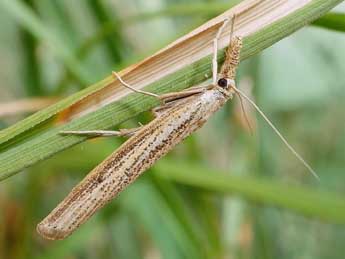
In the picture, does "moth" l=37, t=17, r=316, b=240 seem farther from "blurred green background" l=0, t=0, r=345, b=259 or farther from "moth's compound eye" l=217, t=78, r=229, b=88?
"blurred green background" l=0, t=0, r=345, b=259

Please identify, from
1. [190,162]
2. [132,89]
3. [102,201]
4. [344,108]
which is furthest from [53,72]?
[132,89]

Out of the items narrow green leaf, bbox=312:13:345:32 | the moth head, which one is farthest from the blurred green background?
narrow green leaf, bbox=312:13:345:32

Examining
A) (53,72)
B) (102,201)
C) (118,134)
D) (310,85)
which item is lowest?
(102,201)

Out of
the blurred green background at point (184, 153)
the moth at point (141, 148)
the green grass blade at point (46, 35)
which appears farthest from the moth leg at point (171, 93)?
the green grass blade at point (46, 35)

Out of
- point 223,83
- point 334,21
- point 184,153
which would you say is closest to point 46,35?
point 223,83

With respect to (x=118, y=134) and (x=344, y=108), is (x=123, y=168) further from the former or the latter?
(x=344, y=108)

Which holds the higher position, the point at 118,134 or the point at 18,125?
the point at 118,134
